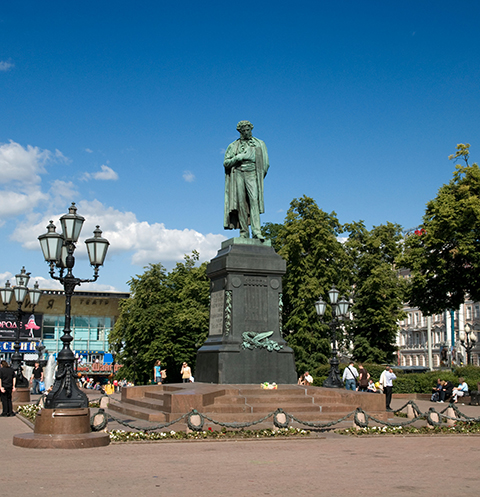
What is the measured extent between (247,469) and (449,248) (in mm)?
30992

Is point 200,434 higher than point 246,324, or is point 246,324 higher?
A: point 246,324

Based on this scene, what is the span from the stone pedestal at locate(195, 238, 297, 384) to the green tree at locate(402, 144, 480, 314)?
21.5m

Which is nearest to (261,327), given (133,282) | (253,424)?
(253,424)

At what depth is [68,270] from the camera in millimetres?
13344

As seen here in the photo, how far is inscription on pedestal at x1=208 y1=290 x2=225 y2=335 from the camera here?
17.2 m

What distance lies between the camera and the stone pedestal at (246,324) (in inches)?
649

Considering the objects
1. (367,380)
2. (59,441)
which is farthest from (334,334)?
(59,441)

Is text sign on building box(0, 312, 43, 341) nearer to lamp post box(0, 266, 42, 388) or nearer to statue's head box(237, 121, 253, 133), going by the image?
lamp post box(0, 266, 42, 388)

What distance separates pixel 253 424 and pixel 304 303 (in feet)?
94.2

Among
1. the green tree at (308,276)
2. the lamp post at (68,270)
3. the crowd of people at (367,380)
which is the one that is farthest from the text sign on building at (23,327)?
the lamp post at (68,270)

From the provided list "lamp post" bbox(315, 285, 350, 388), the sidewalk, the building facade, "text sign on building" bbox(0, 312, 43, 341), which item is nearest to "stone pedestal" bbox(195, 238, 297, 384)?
the sidewalk

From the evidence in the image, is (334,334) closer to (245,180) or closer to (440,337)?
(245,180)

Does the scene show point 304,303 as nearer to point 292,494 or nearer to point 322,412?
point 322,412

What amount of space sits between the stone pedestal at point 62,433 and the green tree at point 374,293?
115ft
